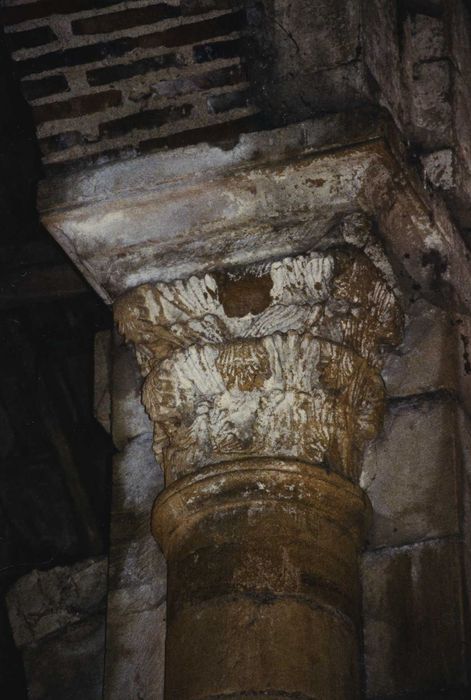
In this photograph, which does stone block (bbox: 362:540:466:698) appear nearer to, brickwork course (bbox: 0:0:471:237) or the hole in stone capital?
the hole in stone capital

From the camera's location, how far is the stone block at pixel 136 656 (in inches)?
123

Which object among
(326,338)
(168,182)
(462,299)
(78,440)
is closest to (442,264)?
(462,299)

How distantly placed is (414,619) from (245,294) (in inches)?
39.5

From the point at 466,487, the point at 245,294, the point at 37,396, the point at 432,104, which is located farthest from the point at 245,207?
the point at 37,396

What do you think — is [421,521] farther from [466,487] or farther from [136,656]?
[136,656]

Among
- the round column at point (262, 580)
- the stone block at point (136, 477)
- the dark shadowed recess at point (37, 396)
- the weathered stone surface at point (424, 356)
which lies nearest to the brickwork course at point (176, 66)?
the weathered stone surface at point (424, 356)

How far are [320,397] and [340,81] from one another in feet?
3.01

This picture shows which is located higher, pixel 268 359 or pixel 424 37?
pixel 424 37

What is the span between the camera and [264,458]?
2936mm

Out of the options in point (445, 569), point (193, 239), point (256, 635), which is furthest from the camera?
point (193, 239)

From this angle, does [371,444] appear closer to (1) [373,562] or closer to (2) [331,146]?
(1) [373,562]

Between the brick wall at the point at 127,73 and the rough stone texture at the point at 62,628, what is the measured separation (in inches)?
55.1

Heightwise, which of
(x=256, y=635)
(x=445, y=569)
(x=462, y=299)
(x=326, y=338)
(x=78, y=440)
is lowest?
(x=256, y=635)

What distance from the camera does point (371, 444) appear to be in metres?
3.25
